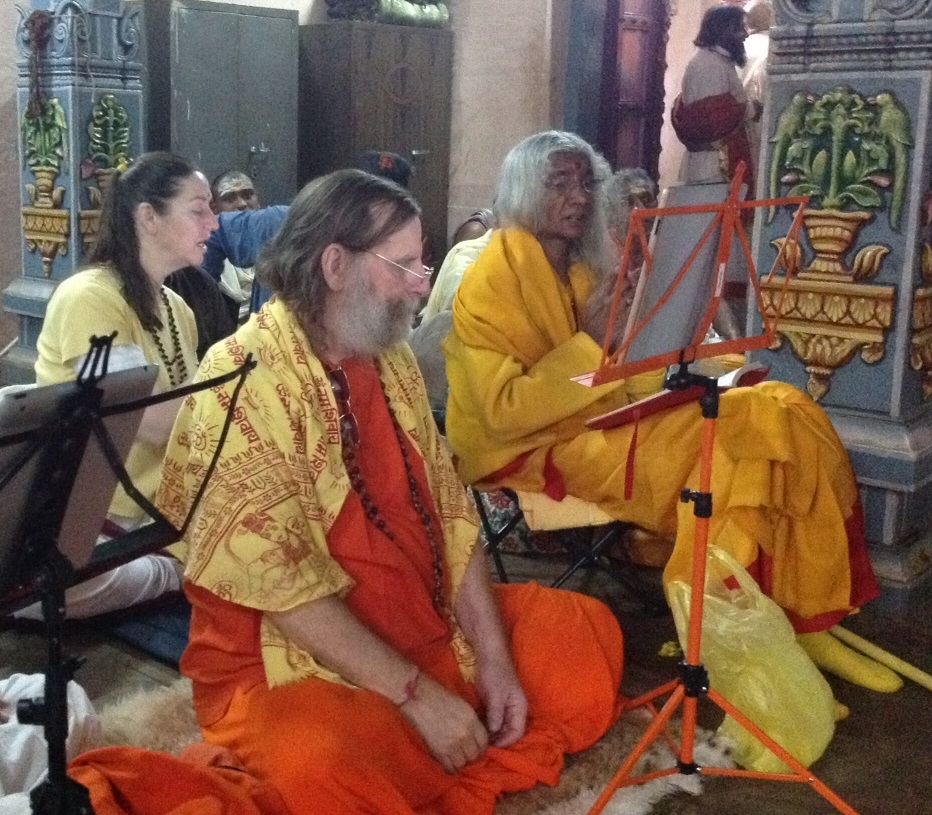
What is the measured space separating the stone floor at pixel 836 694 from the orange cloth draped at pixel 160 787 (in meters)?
0.90

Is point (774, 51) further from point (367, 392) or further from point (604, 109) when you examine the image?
point (604, 109)

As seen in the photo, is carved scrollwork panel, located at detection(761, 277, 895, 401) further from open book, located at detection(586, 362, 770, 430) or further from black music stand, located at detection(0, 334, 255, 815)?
black music stand, located at detection(0, 334, 255, 815)

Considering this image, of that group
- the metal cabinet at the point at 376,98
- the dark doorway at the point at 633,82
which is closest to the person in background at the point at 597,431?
the metal cabinet at the point at 376,98

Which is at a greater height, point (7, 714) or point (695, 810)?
point (7, 714)

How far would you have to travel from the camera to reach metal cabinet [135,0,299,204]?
5984 mm

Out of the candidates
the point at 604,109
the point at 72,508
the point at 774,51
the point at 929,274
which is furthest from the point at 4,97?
the point at 72,508

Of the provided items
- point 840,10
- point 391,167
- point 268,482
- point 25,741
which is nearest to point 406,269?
point 268,482

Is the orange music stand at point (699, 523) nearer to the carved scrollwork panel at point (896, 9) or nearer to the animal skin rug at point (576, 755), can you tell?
the animal skin rug at point (576, 755)

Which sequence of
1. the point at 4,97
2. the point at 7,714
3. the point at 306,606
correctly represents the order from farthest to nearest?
1. the point at 4,97
2. the point at 7,714
3. the point at 306,606

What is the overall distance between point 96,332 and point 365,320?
1.09 meters

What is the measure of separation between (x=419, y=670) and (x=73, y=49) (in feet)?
12.3

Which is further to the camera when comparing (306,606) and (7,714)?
(7,714)

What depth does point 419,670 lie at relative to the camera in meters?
2.18

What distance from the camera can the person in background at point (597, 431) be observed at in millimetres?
2939
